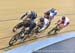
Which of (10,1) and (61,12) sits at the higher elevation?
(10,1)

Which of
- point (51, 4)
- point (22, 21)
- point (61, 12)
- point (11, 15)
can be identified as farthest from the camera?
point (61, 12)

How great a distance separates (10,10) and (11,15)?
0.13ft

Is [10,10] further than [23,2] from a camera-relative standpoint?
No

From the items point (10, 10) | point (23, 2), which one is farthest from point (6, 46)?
point (23, 2)

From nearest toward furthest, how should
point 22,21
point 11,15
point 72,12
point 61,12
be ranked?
point 22,21, point 11,15, point 61,12, point 72,12

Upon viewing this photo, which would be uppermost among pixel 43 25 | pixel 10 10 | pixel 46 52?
pixel 10 10

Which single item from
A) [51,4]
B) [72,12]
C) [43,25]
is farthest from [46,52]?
[72,12]

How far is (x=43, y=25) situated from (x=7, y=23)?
27 centimetres

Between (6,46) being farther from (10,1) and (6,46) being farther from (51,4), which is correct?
Answer: (51,4)

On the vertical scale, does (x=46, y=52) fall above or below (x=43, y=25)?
below

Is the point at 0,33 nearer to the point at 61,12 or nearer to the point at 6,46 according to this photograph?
the point at 6,46

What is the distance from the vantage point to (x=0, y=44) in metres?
1.46

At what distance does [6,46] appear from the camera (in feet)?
4.79

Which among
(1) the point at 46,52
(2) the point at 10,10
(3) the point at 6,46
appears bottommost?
(1) the point at 46,52
